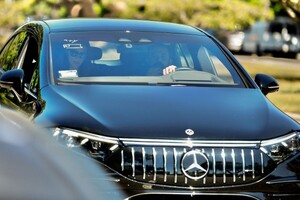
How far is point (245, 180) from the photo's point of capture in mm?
5848

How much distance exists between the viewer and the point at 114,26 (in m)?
7.64

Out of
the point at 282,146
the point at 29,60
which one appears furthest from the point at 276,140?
the point at 29,60

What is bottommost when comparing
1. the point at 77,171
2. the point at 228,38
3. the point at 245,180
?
the point at 228,38

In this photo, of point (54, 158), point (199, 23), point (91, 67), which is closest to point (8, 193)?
point (54, 158)

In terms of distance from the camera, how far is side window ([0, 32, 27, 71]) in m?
7.96

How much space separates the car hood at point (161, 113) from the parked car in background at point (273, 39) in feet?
142

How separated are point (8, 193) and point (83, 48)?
479cm

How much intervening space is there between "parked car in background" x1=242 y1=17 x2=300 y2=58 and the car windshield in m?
42.3

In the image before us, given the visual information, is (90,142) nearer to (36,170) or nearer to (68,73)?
(68,73)

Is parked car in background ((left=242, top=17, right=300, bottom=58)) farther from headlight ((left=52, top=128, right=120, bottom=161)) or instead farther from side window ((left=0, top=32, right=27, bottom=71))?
headlight ((left=52, top=128, right=120, bottom=161))

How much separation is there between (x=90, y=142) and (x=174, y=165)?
540 millimetres

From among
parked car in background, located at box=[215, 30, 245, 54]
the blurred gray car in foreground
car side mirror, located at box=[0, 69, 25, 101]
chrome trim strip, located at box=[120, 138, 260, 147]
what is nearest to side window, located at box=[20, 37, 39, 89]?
car side mirror, located at box=[0, 69, 25, 101]

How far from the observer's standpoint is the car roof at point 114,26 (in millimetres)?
7527

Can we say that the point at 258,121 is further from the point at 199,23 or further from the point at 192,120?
the point at 199,23
